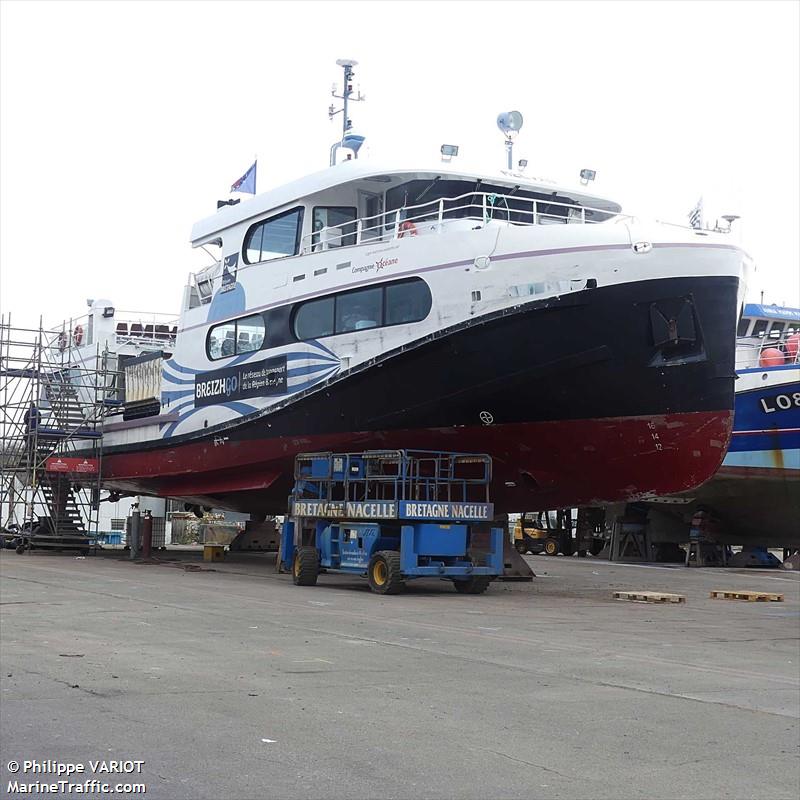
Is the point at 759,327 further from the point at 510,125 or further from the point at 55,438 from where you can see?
the point at 55,438

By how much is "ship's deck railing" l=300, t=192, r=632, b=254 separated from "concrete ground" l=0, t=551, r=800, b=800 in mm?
5897

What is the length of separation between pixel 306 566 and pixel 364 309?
4061mm

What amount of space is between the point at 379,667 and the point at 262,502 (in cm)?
1280


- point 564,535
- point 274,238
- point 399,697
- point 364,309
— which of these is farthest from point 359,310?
point 564,535

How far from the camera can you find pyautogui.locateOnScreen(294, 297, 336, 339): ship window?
670 inches

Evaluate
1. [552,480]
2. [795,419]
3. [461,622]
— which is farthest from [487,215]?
[795,419]

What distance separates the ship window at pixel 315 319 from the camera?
17.0 m

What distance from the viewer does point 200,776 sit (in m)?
4.78

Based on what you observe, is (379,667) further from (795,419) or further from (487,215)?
(795,419)

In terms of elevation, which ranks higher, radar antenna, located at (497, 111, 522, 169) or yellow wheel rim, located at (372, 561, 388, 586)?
radar antenna, located at (497, 111, 522, 169)

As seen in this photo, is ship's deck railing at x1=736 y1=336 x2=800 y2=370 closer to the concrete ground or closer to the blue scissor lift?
the blue scissor lift

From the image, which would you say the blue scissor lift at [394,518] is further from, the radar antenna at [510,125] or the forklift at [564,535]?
the forklift at [564,535]

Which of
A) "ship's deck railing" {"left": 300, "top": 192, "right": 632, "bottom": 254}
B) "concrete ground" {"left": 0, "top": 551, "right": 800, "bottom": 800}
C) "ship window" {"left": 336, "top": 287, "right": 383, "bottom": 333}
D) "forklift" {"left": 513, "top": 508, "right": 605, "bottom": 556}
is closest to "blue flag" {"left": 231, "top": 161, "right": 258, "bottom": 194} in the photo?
"ship's deck railing" {"left": 300, "top": 192, "right": 632, "bottom": 254}

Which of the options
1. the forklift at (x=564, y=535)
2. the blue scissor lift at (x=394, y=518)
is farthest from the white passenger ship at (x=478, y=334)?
the forklift at (x=564, y=535)
